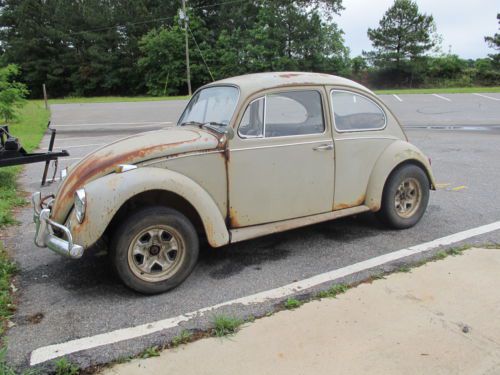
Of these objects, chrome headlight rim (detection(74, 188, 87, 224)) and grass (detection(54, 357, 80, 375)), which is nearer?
grass (detection(54, 357, 80, 375))

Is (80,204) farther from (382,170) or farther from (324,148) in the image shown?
(382,170)

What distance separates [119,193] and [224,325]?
4.18 feet

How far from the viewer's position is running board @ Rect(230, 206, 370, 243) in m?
3.96

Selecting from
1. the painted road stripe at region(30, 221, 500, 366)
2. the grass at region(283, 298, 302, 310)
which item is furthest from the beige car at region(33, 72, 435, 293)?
the grass at region(283, 298, 302, 310)

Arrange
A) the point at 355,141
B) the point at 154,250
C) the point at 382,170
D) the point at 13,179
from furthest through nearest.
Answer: the point at 13,179
the point at 382,170
the point at 355,141
the point at 154,250

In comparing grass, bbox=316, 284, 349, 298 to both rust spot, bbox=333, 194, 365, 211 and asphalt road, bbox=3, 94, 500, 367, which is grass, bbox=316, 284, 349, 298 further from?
rust spot, bbox=333, 194, 365, 211

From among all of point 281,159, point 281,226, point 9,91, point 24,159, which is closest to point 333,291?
point 281,226

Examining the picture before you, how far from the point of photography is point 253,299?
11.4 feet

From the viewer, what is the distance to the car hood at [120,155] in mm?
3611

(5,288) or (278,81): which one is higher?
(278,81)

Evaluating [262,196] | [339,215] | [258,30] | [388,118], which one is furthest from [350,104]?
[258,30]

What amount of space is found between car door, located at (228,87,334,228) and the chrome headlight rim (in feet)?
3.99

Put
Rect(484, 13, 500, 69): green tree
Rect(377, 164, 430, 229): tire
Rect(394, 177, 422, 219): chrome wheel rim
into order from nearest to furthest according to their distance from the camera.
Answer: Rect(377, 164, 430, 229): tire → Rect(394, 177, 422, 219): chrome wheel rim → Rect(484, 13, 500, 69): green tree

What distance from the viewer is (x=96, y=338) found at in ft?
9.75
